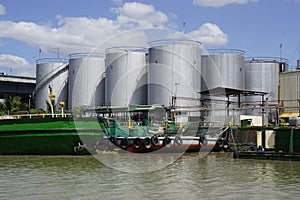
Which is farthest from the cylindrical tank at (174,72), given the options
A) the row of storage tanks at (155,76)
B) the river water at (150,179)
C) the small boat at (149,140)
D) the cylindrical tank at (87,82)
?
the river water at (150,179)

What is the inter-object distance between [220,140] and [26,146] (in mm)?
11834

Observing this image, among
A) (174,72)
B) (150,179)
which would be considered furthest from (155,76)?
(150,179)

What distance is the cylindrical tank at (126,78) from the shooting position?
195 ft

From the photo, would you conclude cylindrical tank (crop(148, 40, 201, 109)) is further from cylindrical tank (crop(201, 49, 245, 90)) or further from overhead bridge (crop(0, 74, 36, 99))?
overhead bridge (crop(0, 74, 36, 99))

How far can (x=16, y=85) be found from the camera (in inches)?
2940

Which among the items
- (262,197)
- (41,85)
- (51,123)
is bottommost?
Answer: (262,197)

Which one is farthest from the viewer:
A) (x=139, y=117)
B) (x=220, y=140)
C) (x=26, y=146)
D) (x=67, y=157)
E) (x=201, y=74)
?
(x=201, y=74)

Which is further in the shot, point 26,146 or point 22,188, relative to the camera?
point 26,146

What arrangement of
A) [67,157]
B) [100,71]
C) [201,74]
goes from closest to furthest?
[67,157], [201,74], [100,71]

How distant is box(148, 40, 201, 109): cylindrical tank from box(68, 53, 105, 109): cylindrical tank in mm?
10747

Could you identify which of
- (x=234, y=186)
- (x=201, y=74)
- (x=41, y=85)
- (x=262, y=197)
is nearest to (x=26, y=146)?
(x=234, y=186)

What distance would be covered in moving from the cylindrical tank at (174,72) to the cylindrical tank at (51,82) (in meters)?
17.4

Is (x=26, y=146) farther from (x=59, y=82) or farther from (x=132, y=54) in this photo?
(x=59, y=82)

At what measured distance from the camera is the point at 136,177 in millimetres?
17344
